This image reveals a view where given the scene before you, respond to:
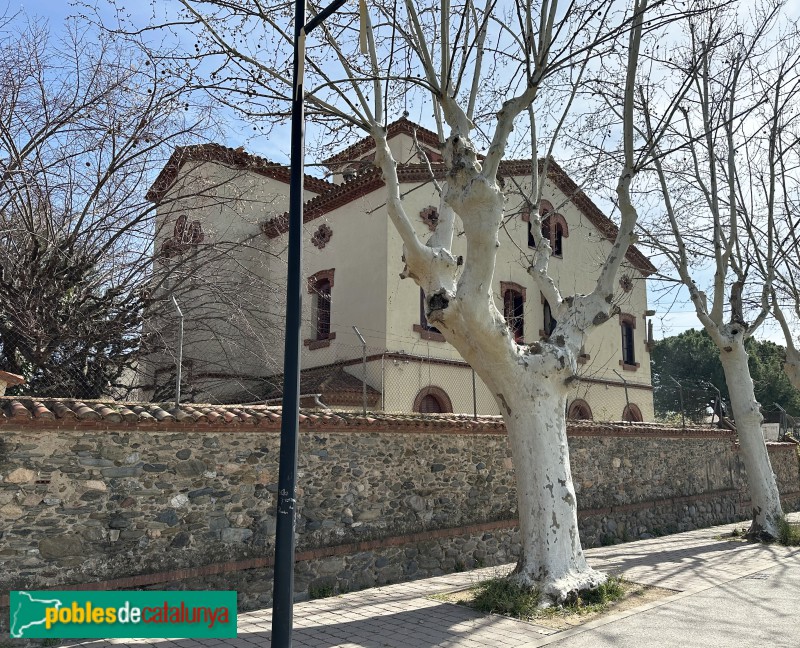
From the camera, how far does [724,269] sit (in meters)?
13.1

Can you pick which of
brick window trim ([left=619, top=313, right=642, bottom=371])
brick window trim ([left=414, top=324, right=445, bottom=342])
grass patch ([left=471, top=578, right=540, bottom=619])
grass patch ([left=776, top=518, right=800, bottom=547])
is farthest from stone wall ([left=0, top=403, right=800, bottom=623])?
brick window trim ([left=619, top=313, right=642, bottom=371])

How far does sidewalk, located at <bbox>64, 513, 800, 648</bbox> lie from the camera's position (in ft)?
20.3

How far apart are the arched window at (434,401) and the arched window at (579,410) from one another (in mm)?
5487

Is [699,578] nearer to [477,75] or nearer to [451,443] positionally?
[451,443]

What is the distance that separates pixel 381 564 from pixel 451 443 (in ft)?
7.29

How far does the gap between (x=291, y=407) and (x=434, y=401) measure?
12416 mm

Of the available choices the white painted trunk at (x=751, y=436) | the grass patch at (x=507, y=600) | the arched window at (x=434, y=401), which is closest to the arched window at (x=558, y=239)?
the arched window at (x=434, y=401)

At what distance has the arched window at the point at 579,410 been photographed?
20484 mm

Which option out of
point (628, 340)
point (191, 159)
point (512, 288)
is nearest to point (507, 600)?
point (191, 159)

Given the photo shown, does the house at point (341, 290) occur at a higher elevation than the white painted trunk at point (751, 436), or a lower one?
higher

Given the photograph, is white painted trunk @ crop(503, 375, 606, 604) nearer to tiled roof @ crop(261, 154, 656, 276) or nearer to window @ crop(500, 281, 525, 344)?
tiled roof @ crop(261, 154, 656, 276)

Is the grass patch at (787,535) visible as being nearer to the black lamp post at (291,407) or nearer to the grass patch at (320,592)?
the grass patch at (320,592)

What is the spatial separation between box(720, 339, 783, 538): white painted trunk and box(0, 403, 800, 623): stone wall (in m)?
3.15

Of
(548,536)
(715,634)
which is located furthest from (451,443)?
(715,634)
